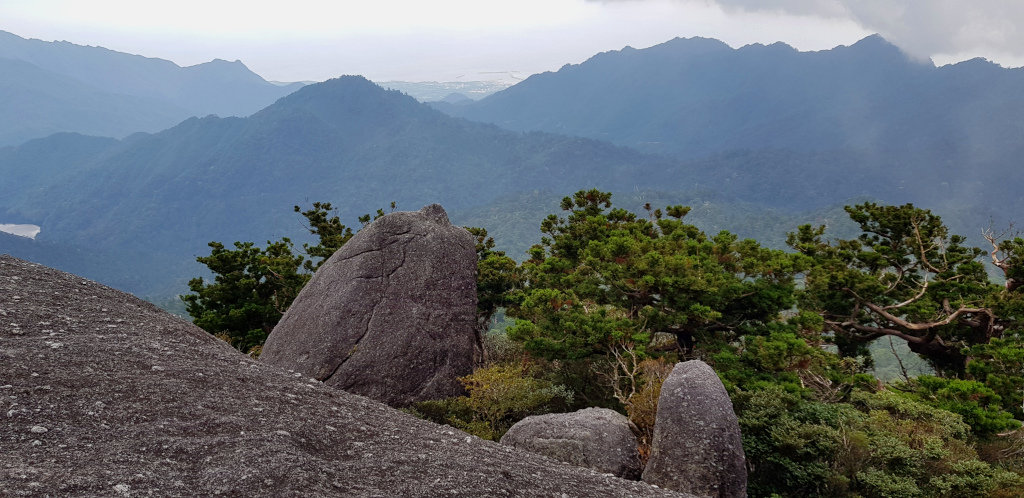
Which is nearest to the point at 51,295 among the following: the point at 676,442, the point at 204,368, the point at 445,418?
the point at 204,368

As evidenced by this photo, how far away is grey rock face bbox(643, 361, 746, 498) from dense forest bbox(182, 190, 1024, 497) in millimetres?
1563

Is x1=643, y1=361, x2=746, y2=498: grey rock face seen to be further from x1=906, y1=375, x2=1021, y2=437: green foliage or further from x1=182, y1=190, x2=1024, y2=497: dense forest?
x1=906, y1=375, x2=1021, y2=437: green foliage

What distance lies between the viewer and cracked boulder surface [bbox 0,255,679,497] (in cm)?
515

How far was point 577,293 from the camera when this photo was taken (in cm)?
1745

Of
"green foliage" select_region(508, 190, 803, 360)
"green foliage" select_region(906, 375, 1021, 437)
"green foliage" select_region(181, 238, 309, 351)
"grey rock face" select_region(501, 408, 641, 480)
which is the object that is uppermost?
"green foliage" select_region(508, 190, 803, 360)

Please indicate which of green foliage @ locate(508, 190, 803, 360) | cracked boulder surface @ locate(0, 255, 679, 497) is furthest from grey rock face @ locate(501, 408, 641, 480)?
green foliage @ locate(508, 190, 803, 360)

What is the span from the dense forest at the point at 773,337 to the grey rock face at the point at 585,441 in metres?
0.88

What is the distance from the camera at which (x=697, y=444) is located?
940cm

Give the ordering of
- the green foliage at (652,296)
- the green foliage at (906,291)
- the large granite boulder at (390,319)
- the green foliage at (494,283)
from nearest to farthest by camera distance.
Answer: the large granite boulder at (390,319) < the green foliage at (652,296) < the green foliage at (906,291) < the green foliage at (494,283)

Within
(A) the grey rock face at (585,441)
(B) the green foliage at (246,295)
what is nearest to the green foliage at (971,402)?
(A) the grey rock face at (585,441)

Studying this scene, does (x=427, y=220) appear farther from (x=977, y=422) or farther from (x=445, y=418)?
(x=977, y=422)

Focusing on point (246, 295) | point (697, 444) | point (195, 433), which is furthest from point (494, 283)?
point (195, 433)

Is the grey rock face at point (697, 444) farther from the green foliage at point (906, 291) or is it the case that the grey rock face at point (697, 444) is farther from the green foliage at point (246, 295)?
the green foliage at point (246, 295)

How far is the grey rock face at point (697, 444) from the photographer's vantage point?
30.4ft
